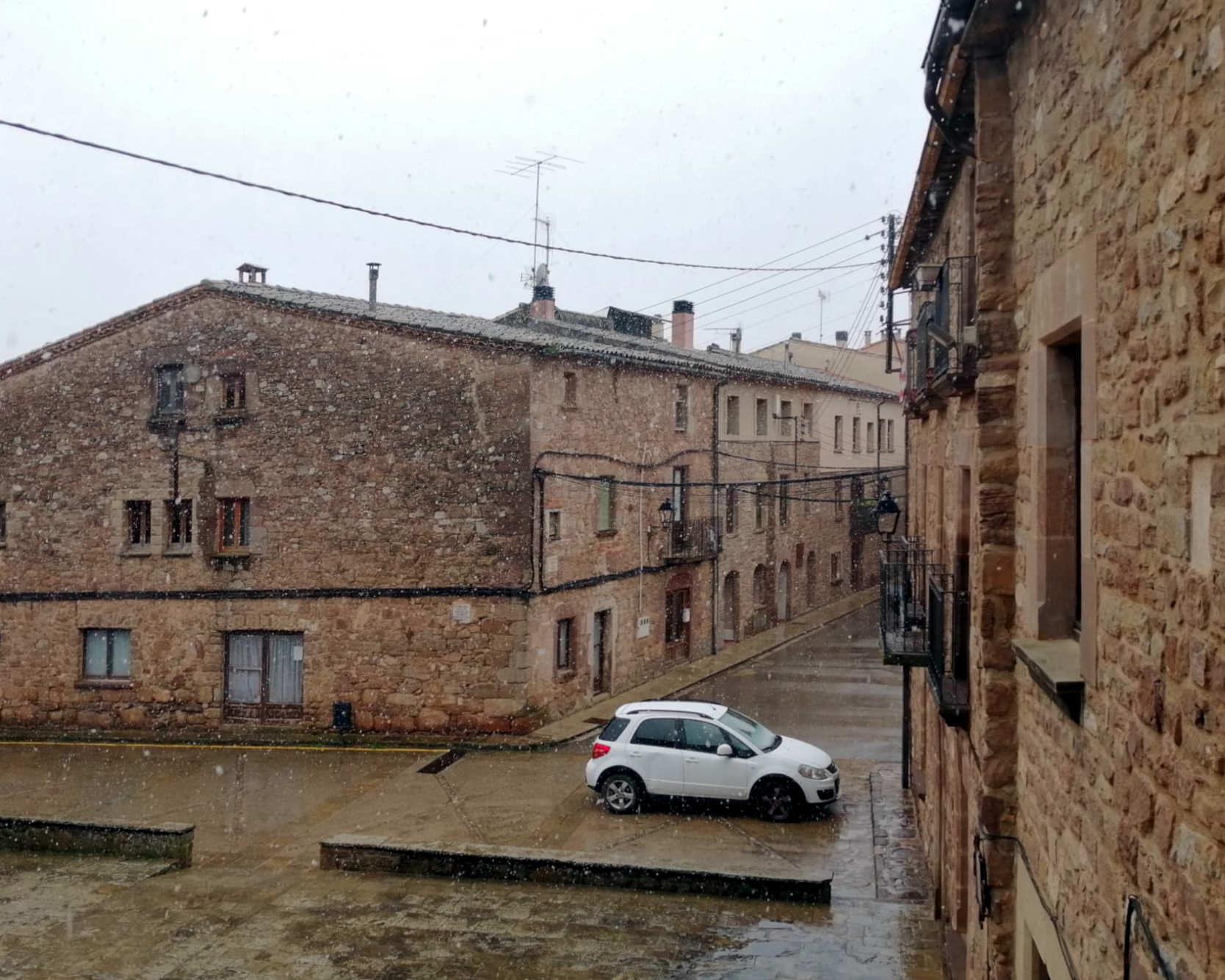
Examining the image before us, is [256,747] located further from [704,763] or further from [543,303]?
[543,303]

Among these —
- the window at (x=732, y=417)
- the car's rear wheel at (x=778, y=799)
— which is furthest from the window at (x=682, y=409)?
the car's rear wheel at (x=778, y=799)

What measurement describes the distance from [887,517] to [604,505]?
9.56 meters

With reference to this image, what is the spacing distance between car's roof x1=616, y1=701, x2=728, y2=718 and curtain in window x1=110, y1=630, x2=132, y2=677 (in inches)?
438

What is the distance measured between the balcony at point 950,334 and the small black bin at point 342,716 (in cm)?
1307

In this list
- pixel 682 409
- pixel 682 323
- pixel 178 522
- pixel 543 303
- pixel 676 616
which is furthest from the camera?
pixel 682 323

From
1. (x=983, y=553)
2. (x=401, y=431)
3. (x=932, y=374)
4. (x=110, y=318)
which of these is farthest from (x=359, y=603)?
(x=983, y=553)

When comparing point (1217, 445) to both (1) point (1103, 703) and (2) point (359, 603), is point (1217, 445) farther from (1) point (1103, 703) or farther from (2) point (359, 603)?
(2) point (359, 603)

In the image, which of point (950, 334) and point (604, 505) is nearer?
point (950, 334)

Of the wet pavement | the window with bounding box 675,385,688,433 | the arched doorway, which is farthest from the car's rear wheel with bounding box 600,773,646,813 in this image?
the arched doorway

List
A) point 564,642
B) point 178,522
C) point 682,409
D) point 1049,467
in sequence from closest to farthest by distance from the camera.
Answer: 1. point 1049,467
2. point 564,642
3. point 178,522
4. point 682,409

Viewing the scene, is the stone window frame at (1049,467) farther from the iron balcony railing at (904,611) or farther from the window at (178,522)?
the window at (178,522)

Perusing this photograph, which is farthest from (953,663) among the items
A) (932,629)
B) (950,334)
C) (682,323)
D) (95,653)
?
(682,323)

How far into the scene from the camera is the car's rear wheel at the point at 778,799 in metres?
14.4

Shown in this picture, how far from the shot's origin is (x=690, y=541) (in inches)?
1003
